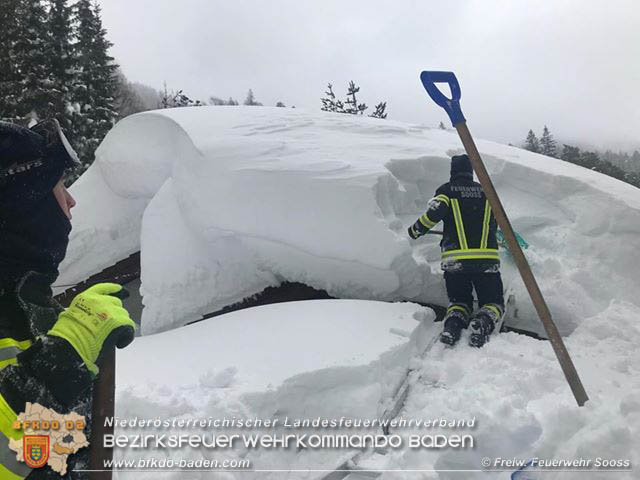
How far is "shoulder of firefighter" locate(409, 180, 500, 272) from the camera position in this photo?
3879 mm

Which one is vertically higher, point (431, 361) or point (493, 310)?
point (493, 310)

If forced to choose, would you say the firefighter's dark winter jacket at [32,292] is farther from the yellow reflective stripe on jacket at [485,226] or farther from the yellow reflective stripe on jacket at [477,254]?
the yellow reflective stripe on jacket at [485,226]

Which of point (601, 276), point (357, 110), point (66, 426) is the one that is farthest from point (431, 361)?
point (357, 110)

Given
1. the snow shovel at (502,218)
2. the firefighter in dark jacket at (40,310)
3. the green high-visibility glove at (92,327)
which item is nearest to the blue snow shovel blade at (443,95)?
the snow shovel at (502,218)

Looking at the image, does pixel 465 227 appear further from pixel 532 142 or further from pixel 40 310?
pixel 532 142

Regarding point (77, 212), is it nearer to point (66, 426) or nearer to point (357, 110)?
point (66, 426)

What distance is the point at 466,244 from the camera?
3916 mm

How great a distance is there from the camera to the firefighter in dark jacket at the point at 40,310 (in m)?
1.43

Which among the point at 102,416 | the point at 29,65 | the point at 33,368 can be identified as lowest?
the point at 102,416

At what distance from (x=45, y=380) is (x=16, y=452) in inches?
9.4

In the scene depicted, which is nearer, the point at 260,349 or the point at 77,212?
the point at 260,349

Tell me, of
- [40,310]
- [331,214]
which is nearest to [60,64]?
[331,214]

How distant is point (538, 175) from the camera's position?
16.7ft

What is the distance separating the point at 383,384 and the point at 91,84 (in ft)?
71.5
